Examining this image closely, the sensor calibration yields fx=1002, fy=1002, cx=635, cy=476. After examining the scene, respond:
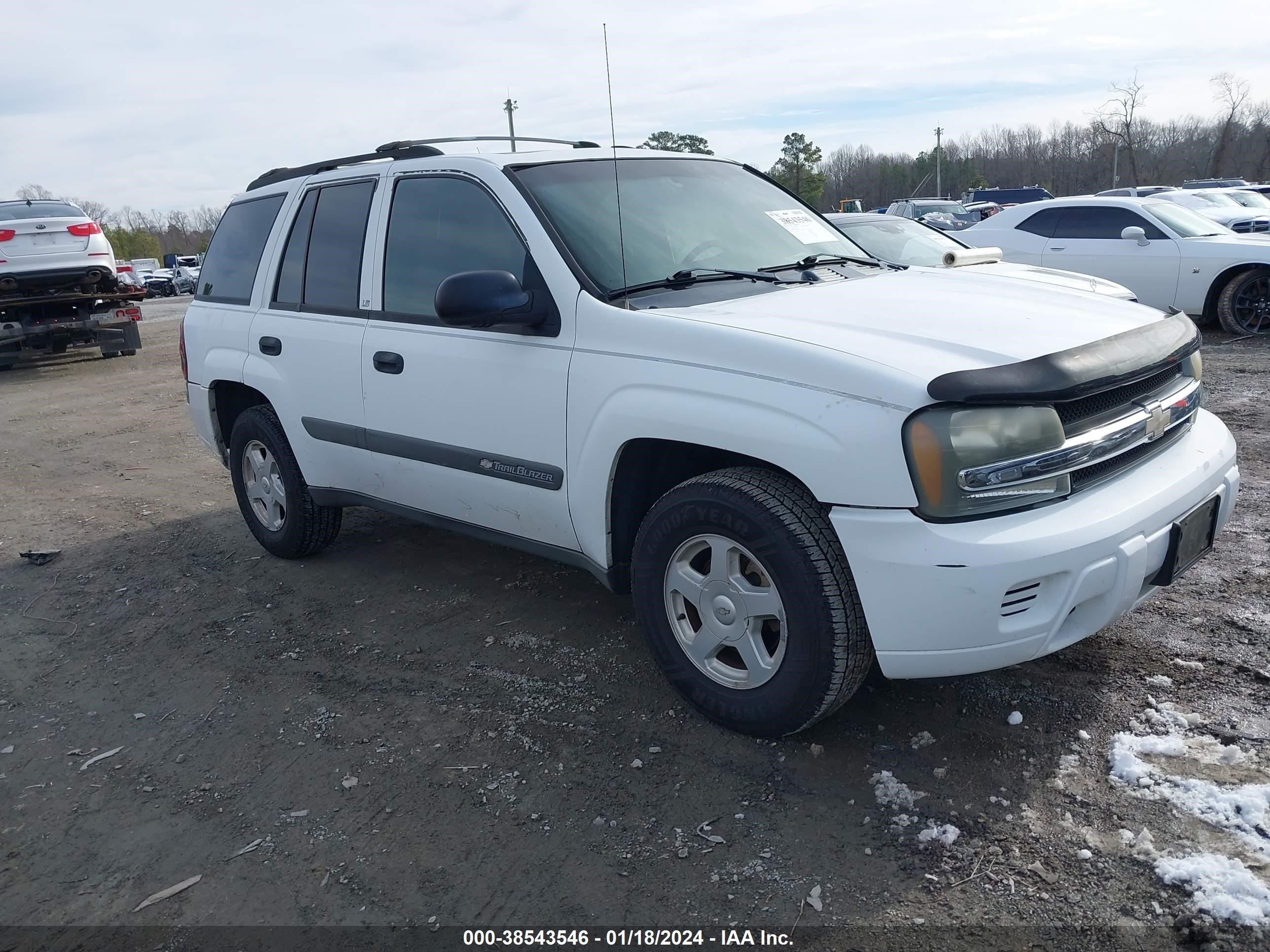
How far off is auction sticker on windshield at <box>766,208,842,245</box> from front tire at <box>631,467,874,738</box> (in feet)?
5.05

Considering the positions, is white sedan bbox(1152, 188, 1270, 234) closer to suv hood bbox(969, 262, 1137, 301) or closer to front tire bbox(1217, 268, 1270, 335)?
front tire bbox(1217, 268, 1270, 335)

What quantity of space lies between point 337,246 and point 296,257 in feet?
1.22

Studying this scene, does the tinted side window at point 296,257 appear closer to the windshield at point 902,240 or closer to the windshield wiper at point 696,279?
the windshield wiper at point 696,279

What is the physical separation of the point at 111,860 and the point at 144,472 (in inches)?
213

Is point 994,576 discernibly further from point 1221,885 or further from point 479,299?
point 479,299

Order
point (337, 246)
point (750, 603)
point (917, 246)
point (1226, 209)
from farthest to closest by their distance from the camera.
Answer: point (1226, 209)
point (917, 246)
point (337, 246)
point (750, 603)

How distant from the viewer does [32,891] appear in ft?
9.01

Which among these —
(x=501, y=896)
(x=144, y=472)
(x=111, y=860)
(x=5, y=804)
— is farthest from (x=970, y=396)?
(x=144, y=472)

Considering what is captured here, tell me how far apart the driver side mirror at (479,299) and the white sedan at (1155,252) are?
784cm

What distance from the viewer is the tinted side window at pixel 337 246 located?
430 cm

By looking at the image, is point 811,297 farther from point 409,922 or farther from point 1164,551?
point 409,922

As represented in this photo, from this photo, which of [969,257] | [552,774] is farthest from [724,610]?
[969,257]

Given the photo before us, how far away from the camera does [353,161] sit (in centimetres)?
462

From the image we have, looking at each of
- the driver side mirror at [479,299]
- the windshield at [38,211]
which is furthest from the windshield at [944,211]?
the driver side mirror at [479,299]
